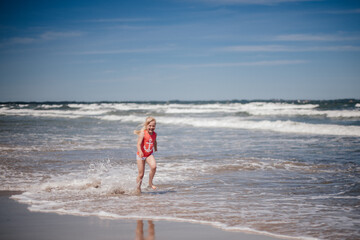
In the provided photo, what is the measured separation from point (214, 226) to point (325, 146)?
10046mm

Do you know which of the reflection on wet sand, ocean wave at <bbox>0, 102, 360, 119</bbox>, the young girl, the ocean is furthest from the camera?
ocean wave at <bbox>0, 102, 360, 119</bbox>

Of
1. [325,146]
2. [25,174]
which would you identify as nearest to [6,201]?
[25,174]

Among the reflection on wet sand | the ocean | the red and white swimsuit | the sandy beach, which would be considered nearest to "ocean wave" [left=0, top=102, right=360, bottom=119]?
the ocean

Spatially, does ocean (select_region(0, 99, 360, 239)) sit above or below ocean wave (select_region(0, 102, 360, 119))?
below

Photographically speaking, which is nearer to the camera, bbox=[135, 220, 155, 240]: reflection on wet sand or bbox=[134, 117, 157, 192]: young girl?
bbox=[135, 220, 155, 240]: reflection on wet sand

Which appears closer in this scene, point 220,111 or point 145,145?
point 145,145

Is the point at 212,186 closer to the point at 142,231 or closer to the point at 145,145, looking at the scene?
the point at 145,145

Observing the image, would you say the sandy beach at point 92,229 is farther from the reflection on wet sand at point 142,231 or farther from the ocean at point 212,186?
the ocean at point 212,186

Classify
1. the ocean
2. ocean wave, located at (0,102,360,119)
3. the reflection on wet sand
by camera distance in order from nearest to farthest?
the reflection on wet sand
the ocean
ocean wave, located at (0,102,360,119)

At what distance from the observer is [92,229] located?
15.4 feet

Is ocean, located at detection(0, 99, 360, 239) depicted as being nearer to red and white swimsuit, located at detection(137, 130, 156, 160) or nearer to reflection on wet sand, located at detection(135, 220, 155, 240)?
reflection on wet sand, located at detection(135, 220, 155, 240)

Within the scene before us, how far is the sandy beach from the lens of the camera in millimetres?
4438

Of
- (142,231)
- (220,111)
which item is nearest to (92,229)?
(142,231)

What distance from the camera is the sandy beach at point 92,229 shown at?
4.44 meters
